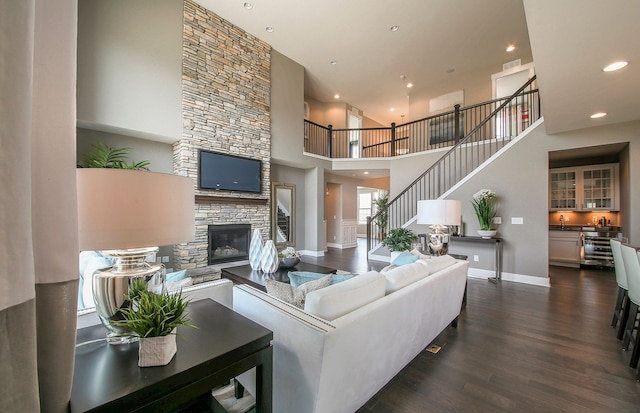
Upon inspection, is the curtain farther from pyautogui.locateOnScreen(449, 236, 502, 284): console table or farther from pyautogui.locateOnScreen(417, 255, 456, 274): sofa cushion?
pyautogui.locateOnScreen(449, 236, 502, 284): console table

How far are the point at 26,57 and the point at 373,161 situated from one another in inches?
281

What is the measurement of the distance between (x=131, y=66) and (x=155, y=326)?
4635mm

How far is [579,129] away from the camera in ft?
14.2

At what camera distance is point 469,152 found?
5.74m

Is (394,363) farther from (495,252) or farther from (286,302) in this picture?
(495,252)

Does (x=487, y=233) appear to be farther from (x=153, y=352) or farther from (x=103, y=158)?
(x=103, y=158)

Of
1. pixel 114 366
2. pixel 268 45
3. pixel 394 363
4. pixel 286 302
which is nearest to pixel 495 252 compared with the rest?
pixel 394 363

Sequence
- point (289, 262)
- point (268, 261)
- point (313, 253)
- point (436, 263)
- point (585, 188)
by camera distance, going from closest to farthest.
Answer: point (436, 263)
point (268, 261)
point (289, 262)
point (585, 188)
point (313, 253)

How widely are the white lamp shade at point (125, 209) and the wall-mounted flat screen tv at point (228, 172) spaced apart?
3.99 metres

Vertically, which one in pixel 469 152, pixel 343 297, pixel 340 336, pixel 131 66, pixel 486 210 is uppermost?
pixel 131 66

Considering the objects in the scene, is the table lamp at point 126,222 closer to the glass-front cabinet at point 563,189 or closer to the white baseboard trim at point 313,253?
the white baseboard trim at point 313,253

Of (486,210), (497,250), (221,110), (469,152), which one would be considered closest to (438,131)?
(469,152)

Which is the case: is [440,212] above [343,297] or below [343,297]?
above

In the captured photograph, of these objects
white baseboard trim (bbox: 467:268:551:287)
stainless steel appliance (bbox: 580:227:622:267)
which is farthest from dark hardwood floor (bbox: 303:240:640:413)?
stainless steel appliance (bbox: 580:227:622:267)
